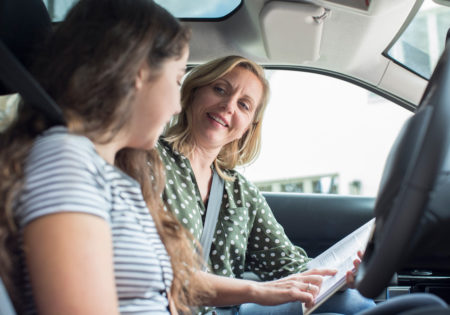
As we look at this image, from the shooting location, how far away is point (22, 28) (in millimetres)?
1098

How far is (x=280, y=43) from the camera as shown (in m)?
2.08

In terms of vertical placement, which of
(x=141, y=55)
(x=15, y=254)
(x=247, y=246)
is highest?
(x=141, y=55)

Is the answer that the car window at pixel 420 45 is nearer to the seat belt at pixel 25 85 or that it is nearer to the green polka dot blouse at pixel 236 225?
the green polka dot blouse at pixel 236 225

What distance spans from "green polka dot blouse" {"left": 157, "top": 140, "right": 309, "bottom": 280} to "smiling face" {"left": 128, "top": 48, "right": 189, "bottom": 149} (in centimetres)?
72

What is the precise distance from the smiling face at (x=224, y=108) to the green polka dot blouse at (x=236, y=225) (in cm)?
13

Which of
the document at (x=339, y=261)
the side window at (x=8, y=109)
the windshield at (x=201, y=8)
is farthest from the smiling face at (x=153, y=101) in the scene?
the windshield at (x=201, y=8)

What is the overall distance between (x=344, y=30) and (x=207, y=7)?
0.53m

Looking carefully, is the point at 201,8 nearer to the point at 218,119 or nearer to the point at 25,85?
the point at 218,119

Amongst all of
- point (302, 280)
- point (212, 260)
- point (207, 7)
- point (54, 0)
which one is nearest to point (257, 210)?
point (212, 260)

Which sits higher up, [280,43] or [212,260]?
[280,43]

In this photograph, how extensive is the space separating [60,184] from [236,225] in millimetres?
1151

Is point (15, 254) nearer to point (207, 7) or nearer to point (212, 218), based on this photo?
point (212, 218)

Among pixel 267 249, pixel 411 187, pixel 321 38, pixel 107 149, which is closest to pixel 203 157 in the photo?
pixel 267 249

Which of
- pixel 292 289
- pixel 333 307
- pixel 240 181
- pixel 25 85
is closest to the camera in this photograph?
pixel 25 85
